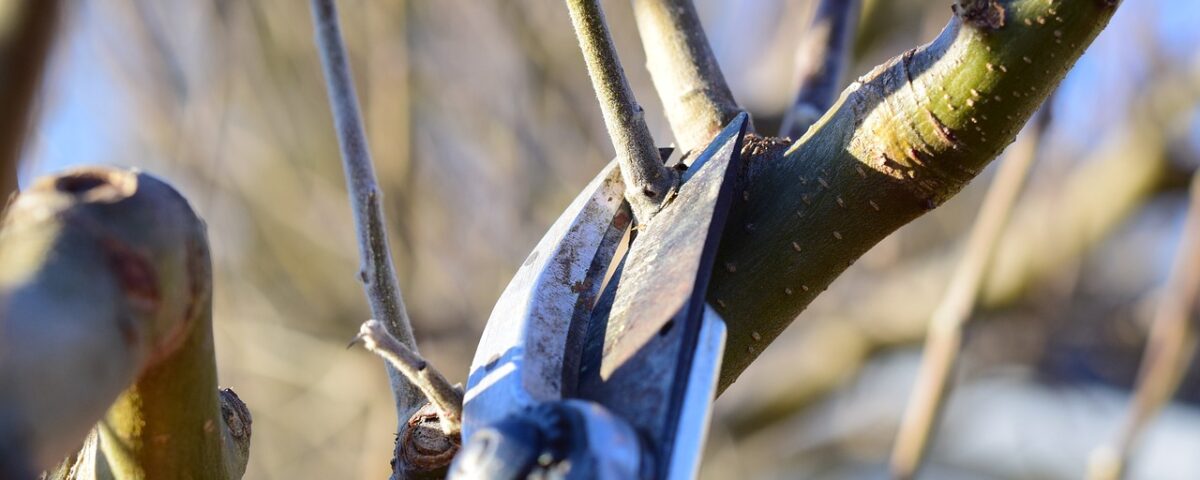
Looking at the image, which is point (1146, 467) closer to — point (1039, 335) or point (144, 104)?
point (1039, 335)

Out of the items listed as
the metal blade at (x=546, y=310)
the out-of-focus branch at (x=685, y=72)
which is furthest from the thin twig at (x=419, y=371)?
the out-of-focus branch at (x=685, y=72)

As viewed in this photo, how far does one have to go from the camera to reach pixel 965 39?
1.55 feet

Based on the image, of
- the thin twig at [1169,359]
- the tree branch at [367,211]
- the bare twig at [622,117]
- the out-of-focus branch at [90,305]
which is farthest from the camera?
the thin twig at [1169,359]

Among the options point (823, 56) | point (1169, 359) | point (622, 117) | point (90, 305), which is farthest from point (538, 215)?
point (90, 305)

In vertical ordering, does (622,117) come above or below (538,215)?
above

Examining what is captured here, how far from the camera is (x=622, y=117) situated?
54cm

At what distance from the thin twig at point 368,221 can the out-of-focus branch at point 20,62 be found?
45 centimetres

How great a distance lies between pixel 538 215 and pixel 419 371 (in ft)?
9.42

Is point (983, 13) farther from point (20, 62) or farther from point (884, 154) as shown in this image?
point (20, 62)

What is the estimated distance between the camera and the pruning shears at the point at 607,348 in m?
0.37

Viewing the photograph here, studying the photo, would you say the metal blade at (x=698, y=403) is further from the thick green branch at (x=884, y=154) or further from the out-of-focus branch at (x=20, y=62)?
the out-of-focus branch at (x=20, y=62)

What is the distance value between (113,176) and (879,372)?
292 centimetres

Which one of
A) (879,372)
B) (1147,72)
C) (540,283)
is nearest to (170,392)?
(540,283)

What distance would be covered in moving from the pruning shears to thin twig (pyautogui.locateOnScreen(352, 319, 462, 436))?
0.02 metres
